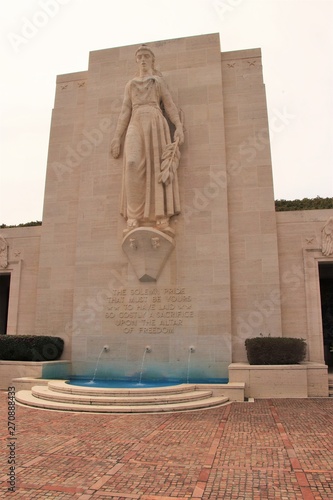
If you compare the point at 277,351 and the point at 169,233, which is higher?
the point at 169,233

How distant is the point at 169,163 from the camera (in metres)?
16.4

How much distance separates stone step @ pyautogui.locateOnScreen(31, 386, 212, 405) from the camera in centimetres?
1043

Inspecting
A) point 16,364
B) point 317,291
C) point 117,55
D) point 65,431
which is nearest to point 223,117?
point 117,55

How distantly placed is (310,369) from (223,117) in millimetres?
10187

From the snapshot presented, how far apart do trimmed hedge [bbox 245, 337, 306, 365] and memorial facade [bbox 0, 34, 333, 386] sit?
5.59ft

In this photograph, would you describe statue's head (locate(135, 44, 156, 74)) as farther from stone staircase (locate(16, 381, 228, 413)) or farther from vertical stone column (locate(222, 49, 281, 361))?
stone staircase (locate(16, 381, 228, 413))

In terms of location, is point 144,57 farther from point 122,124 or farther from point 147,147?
point 147,147

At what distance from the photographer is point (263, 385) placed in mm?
12859

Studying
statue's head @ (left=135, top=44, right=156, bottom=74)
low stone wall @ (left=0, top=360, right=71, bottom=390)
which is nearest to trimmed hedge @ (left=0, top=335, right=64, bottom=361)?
low stone wall @ (left=0, top=360, right=71, bottom=390)

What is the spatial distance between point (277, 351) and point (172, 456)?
298 inches

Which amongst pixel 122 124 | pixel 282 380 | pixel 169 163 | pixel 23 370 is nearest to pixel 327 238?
pixel 282 380

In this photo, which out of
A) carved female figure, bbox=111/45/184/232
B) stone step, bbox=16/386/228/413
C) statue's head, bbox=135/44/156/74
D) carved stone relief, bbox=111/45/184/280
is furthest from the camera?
statue's head, bbox=135/44/156/74

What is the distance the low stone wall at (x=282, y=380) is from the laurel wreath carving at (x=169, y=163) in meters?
7.35

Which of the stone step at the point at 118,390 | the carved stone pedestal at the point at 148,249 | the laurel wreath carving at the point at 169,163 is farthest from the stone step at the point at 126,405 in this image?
the laurel wreath carving at the point at 169,163
